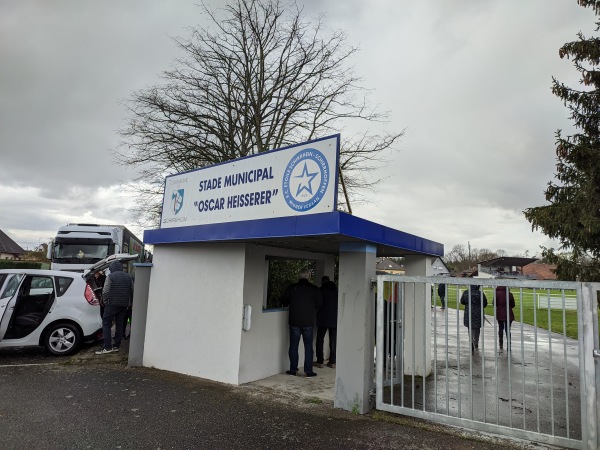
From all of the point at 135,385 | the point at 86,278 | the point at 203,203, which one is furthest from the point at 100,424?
the point at 86,278

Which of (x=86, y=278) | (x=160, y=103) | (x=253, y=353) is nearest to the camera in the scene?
(x=253, y=353)

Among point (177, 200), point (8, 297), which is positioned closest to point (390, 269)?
point (177, 200)

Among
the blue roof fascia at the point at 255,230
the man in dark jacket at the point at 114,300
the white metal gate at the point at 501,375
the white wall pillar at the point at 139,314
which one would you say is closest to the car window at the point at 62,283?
Answer: the man in dark jacket at the point at 114,300

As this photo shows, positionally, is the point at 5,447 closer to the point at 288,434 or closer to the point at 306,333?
the point at 288,434

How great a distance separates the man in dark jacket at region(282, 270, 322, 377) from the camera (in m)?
6.87

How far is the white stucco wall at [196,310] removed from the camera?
637 centimetres

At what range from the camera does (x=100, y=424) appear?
450 cm

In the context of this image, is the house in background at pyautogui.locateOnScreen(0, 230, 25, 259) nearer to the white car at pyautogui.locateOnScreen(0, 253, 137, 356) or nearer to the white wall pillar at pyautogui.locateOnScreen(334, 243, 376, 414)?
the white car at pyautogui.locateOnScreen(0, 253, 137, 356)

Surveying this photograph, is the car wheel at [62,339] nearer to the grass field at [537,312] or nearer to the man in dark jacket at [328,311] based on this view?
the man in dark jacket at [328,311]

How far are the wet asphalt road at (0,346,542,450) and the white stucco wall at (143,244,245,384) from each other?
395 mm

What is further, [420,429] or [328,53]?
[328,53]

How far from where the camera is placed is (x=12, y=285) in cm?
766

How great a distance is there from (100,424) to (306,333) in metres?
3.34

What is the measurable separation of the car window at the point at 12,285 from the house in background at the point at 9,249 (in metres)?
58.0
